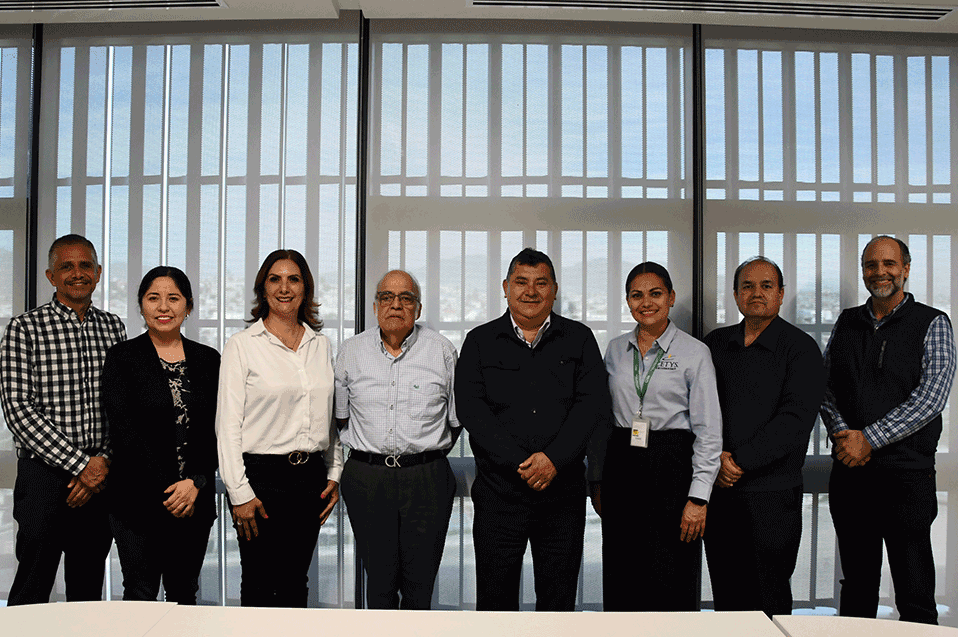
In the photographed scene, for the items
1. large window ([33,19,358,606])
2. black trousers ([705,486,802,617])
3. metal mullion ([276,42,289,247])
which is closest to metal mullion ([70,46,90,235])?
large window ([33,19,358,606])

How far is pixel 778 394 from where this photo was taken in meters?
2.77

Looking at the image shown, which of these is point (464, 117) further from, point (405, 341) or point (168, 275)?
point (168, 275)

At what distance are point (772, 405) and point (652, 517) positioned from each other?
708 mm

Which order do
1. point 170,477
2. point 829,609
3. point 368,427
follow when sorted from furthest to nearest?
1. point 829,609
2. point 368,427
3. point 170,477

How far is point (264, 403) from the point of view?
261 cm

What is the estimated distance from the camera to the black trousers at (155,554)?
100 inches

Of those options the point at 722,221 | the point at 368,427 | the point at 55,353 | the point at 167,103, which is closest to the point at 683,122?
the point at 722,221

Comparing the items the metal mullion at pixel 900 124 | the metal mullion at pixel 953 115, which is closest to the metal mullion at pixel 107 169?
the metal mullion at pixel 900 124

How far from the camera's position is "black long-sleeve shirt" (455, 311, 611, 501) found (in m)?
2.62

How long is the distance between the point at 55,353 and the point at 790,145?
148 inches

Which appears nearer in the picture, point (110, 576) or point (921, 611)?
point (921, 611)

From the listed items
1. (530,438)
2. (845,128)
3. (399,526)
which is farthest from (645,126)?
(399,526)

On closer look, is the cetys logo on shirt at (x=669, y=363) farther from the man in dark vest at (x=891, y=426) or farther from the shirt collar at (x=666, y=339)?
the man in dark vest at (x=891, y=426)

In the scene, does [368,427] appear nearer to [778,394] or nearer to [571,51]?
[778,394]
